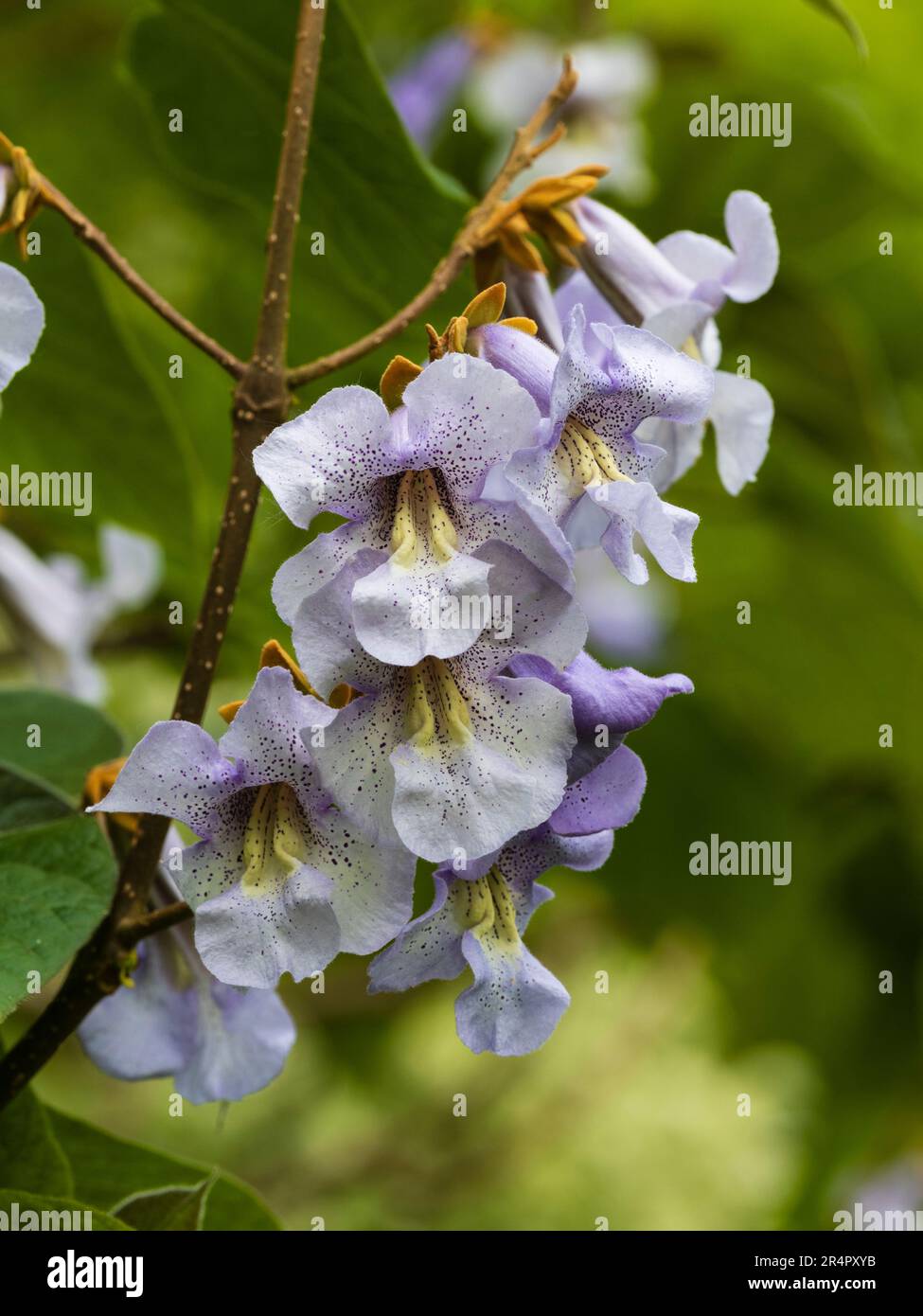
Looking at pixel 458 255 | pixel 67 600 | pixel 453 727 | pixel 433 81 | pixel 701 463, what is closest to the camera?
pixel 453 727

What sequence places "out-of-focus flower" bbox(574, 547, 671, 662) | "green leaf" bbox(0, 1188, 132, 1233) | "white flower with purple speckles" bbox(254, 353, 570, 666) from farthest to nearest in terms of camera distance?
"out-of-focus flower" bbox(574, 547, 671, 662) → "green leaf" bbox(0, 1188, 132, 1233) → "white flower with purple speckles" bbox(254, 353, 570, 666)

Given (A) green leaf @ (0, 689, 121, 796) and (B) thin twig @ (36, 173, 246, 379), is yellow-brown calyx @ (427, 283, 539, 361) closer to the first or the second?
(B) thin twig @ (36, 173, 246, 379)

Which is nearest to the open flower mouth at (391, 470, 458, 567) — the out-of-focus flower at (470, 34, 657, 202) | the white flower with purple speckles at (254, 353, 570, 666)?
the white flower with purple speckles at (254, 353, 570, 666)

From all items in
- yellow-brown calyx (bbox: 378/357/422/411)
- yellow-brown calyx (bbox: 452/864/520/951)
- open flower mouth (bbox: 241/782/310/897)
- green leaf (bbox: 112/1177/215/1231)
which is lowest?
green leaf (bbox: 112/1177/215/1231)

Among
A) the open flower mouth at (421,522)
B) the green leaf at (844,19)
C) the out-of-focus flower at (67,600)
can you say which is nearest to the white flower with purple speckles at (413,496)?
the open flower mouth at (421,522)

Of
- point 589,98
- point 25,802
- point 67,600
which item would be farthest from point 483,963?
point 589,98

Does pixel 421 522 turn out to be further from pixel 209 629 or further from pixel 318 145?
pixel 318 145
